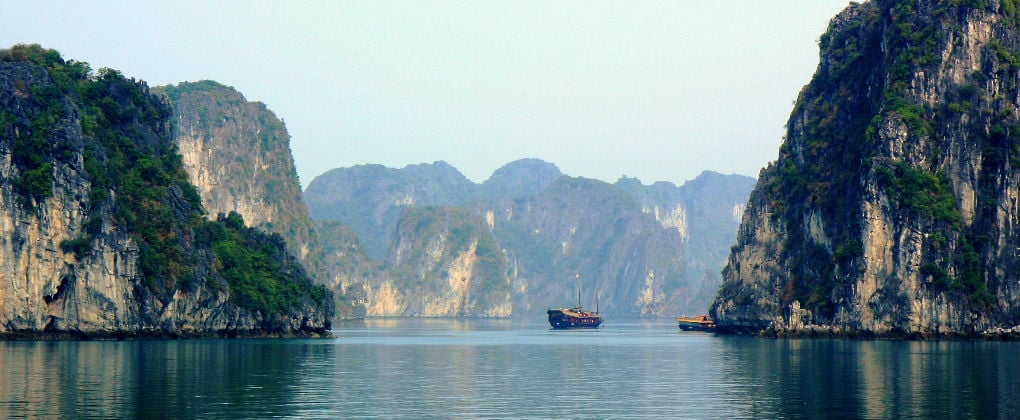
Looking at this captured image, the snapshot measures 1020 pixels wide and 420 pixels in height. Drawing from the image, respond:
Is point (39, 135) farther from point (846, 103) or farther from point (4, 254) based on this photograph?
point (846, 103)

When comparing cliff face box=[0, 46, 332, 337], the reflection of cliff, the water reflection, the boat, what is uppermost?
cliff face box=[0, 46, 332, 337]

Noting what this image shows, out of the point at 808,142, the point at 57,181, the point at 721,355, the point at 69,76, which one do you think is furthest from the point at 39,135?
the point at 808,142

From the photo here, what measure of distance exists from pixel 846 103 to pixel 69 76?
8691 centimetres

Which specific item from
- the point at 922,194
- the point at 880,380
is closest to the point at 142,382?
the point at 880,380

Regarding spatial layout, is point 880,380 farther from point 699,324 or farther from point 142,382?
point 699,324

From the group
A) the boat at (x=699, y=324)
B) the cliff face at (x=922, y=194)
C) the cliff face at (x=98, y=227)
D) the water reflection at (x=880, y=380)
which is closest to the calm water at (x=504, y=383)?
the water reflection at (x=880, y=380)

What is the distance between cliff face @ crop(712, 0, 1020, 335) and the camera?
4680 inches

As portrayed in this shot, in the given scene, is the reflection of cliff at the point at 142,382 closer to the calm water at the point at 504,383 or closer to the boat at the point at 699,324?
the calm water at the point at 504,383

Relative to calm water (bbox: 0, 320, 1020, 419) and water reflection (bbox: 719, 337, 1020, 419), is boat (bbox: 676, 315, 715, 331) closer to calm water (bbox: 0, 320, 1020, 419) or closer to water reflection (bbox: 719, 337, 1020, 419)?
water reflection (bbox: 719, 337, 1020, 419)

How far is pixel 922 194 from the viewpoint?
399 feet

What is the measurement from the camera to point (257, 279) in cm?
13500

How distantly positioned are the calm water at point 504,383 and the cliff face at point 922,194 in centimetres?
2297

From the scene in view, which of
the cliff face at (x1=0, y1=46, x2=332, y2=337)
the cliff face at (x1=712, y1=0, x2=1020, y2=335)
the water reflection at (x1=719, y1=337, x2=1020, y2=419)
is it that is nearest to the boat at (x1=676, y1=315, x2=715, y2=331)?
the cliff face at (x1=712, y1=0, x2=1020, y2=335)

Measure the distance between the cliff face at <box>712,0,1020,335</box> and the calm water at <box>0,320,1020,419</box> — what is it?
75.4 feet
